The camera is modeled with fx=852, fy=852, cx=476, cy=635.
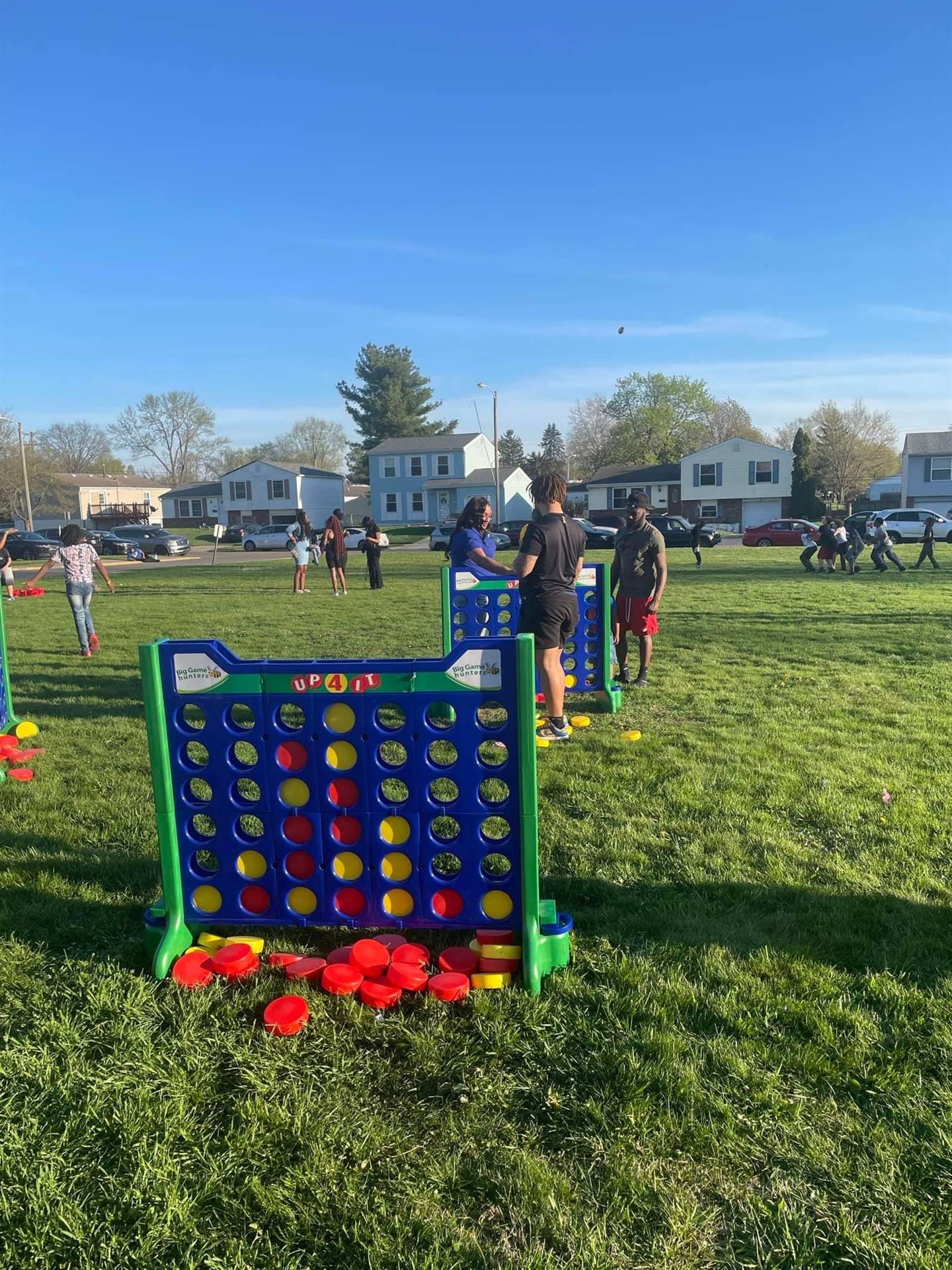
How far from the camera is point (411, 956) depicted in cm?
343

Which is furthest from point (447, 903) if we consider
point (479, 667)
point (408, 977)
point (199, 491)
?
point (199, 491)

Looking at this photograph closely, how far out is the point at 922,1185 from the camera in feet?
7.59

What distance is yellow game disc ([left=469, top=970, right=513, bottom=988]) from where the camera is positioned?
3.27 metres

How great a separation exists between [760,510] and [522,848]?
55735 mm

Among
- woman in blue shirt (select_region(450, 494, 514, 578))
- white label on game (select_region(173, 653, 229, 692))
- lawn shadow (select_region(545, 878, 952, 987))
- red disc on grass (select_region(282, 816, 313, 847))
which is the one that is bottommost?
lawn shadow (select_region(545, 878, 952, 987))

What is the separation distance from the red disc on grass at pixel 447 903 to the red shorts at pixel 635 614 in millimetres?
5290

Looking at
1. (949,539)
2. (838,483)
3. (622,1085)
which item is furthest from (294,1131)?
(838,483)

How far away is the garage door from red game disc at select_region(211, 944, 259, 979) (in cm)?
5517

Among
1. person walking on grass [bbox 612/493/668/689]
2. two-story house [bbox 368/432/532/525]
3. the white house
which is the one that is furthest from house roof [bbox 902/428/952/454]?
person walking on grass [bbox 612/493/668/689]

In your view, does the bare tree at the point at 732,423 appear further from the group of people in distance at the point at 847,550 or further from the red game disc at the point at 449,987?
the red game disc at the point at 449,987

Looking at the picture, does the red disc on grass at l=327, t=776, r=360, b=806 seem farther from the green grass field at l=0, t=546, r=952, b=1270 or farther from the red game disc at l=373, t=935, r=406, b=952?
the green grass field at l=0, t=546, r=952, b=1270

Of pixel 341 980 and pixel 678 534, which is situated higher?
pixel 678 534

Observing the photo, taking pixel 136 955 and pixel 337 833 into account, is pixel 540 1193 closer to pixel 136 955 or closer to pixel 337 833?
pixel 337 833

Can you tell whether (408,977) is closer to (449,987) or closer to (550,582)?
(449,987)
